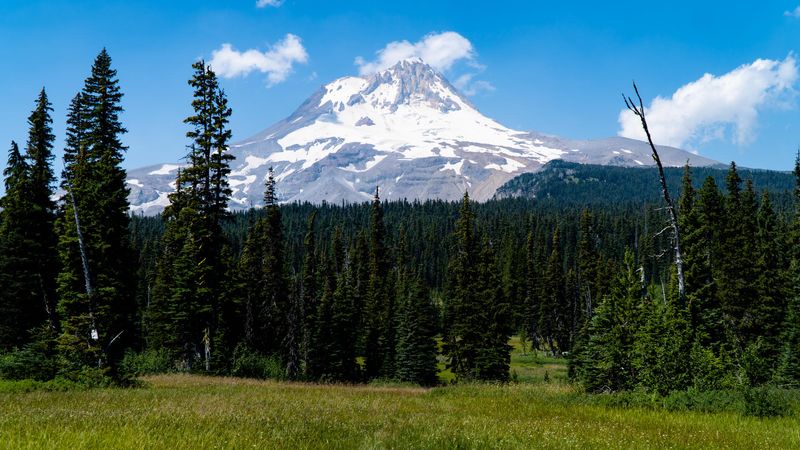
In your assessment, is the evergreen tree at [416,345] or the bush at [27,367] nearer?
the bush at [27,367]

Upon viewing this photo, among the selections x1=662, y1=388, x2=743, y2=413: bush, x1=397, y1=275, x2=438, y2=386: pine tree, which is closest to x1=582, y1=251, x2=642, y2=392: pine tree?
x1=662, y1=388, x2=743, y2=413: bush

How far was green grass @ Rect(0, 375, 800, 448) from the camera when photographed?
25.5 ft

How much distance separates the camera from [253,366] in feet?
105

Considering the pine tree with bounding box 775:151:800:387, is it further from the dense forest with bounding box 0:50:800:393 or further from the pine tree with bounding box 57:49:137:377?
the pine tree with bounding box 57:49:137:377

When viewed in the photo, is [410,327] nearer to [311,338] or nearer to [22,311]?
[311,338]

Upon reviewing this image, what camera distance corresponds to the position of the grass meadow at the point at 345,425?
779 cm

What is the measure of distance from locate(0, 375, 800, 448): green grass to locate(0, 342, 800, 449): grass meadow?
23mm

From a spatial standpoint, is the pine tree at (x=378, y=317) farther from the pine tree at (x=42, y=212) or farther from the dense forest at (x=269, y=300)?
the pine tree at (x=42, y=212)

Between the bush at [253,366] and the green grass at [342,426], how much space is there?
46.8 feet

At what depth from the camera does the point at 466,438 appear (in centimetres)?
927

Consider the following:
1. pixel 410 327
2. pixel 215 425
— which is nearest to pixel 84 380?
pixel 215 425

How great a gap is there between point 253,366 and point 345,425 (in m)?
23.3

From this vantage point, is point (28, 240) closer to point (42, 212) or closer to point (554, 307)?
point (42, 212)

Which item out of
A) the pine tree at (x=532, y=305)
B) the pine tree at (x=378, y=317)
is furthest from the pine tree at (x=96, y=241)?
the pine tree at (x=532, y=305)
